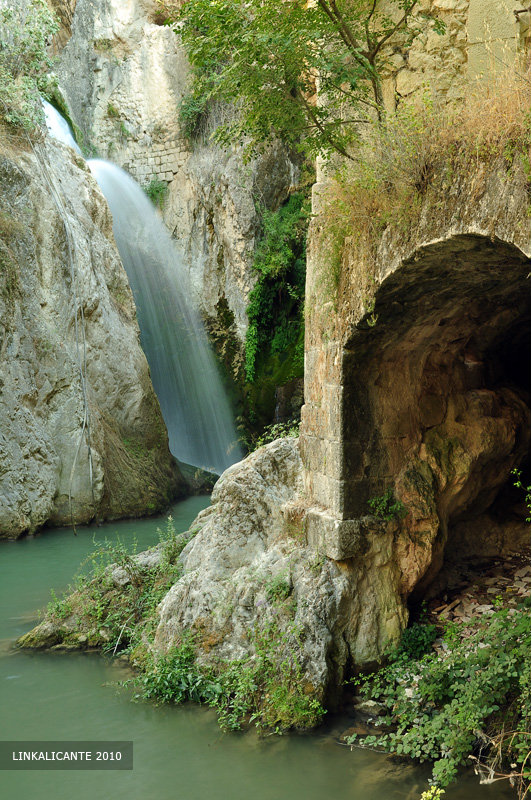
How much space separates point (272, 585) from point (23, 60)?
10.9 meters

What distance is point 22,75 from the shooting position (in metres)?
12.0

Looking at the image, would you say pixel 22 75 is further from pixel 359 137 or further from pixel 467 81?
pixel 467 81

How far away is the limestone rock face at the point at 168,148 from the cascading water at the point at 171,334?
20.9 inches

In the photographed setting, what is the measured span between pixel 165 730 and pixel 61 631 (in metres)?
2.01

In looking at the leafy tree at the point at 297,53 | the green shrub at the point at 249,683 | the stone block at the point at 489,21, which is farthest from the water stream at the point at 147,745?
the stone block at the point at 489,21

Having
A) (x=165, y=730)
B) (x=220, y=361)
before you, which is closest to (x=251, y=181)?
(x=220, y=361)

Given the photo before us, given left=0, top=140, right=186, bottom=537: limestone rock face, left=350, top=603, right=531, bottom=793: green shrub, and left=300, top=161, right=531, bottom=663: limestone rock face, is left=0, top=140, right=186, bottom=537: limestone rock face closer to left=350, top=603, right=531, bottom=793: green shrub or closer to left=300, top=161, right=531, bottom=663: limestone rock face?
left=300, top=161, right=531, bottom=663: limestone rock face

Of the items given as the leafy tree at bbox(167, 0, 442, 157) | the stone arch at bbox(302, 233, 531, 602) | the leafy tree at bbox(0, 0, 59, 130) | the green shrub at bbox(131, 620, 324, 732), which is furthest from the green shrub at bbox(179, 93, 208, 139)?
the green shrub at bbox(131, 620, 324, 732)

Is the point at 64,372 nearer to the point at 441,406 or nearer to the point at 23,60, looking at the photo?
the point at 23,60

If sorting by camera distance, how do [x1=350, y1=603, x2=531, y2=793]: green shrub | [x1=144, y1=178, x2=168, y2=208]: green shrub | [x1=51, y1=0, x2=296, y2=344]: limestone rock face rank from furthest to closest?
[x1=144, y1=178, x2=168, y2=208]: green shrub → [x1=51, y1=0, x2=296, y2=344]: limestone rock face → [x1=350, y1=603, x2=531, y2=793]: green shrub

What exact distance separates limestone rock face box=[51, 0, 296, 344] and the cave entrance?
995cm

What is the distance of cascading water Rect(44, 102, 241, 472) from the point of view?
16391 millimetres

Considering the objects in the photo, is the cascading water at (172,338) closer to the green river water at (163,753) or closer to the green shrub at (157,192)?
the green shrub at (157,192)

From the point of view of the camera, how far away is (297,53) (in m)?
5.01
